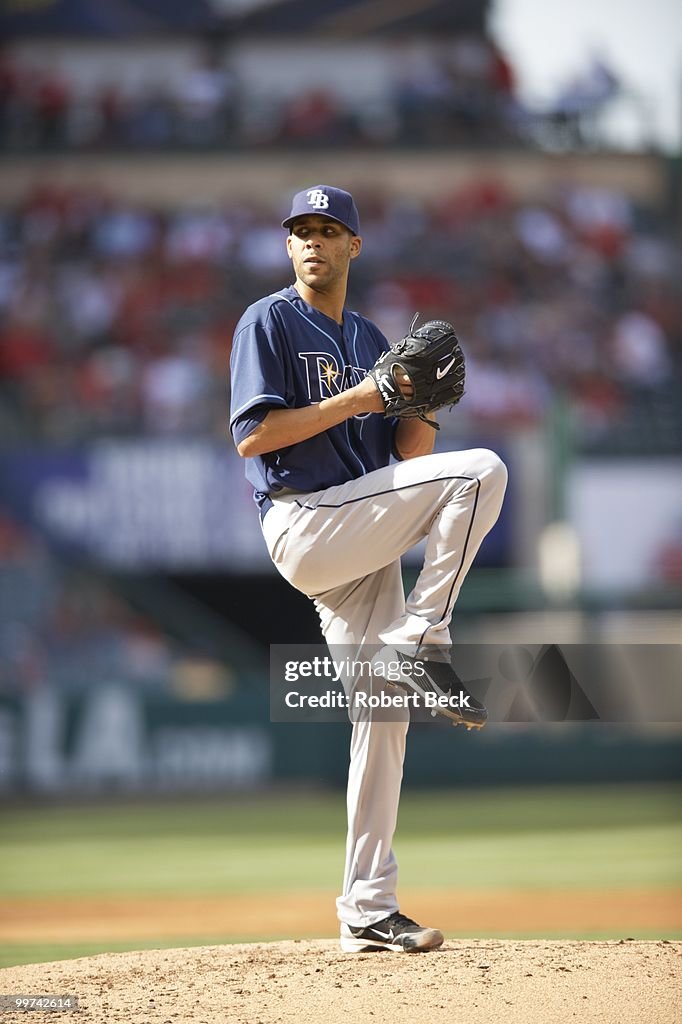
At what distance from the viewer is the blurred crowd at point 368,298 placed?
525 inches

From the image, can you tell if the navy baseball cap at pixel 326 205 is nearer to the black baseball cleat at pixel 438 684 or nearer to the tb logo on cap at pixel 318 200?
the tb logo on cap at pixel 318 200

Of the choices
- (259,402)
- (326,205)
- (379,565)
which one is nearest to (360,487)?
(379,565)

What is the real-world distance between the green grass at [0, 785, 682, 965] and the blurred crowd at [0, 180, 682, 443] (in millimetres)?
3283

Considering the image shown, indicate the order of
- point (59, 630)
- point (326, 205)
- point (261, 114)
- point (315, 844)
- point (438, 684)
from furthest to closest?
point (261, 114) → point (59, 630) → point (315, 844) → point (326, 205) → point (438, 684)

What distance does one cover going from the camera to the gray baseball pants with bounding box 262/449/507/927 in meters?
3.46

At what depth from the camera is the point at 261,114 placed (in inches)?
666

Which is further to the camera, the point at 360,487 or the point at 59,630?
the point at 59,630

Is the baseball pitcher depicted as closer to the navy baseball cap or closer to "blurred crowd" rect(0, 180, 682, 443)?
the navy baseball cap

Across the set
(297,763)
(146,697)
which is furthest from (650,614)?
(146,697)

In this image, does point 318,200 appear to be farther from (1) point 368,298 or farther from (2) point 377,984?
(1) point 368,298

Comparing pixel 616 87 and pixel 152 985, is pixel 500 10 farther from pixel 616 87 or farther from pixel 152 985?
pixel 152 985

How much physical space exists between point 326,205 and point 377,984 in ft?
6.41

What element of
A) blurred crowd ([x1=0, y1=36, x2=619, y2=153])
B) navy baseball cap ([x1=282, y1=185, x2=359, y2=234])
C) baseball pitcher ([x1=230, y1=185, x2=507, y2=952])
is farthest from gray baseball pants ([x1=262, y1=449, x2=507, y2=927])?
blurred crowd ([x1=0, y1=36, x2=619, y2=153])

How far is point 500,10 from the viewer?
18.4m
